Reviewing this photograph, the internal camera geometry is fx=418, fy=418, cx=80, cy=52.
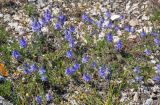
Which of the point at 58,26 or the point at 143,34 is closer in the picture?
the point at 143,34

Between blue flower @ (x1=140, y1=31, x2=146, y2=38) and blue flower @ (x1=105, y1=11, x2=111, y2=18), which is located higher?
blue flower @ (x1=105, y1=11, x2=111, y2=18)

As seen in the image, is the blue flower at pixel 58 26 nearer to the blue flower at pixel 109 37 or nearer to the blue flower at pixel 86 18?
the blue flower at pixel 86 18

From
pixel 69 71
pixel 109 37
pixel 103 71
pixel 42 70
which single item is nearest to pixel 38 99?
pixel 42 70

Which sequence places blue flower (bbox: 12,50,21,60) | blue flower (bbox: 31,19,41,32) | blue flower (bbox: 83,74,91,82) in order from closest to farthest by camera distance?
blue flower (bbox: 83,74,91,82) → blue flower (bbox: 12,50,21,60) → blue flower (bbox: 31,19,41,32)

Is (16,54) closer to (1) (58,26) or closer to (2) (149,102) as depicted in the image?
(1) (58,26)

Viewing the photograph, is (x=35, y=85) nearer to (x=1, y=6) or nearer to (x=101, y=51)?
(x=101, y=51)

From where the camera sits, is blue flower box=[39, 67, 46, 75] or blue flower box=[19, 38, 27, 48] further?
blue flower box=[19, 38, 27, 48]

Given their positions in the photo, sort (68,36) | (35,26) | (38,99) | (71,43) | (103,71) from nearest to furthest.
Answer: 1. (38,99)
2. (103,71)
3. (71,43)
4. (68,36)
5. (35,26)

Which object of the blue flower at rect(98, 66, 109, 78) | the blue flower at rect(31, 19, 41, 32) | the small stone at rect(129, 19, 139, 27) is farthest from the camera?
the small stone at rect(129, 19, 139, 27)

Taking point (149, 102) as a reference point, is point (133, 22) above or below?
above

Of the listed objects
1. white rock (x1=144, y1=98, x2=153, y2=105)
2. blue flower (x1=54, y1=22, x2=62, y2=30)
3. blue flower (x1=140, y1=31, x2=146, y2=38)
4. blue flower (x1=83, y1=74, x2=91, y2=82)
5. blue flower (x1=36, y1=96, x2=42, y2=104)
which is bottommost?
white rock (x1=144, y1=98, x2=153, y2=105)

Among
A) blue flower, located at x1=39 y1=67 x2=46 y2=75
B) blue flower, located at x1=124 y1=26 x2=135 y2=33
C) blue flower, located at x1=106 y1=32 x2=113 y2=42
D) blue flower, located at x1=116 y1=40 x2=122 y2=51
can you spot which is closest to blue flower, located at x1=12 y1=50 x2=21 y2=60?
blue flower, located at x1=39 y1=67 x2=46 y2=75

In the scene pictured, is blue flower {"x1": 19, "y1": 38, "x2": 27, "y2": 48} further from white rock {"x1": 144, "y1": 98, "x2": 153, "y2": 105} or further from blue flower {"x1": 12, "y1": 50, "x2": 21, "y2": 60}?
white rock {"x1": 144, "y1": 98, "x2": 153, "y2": 105}
